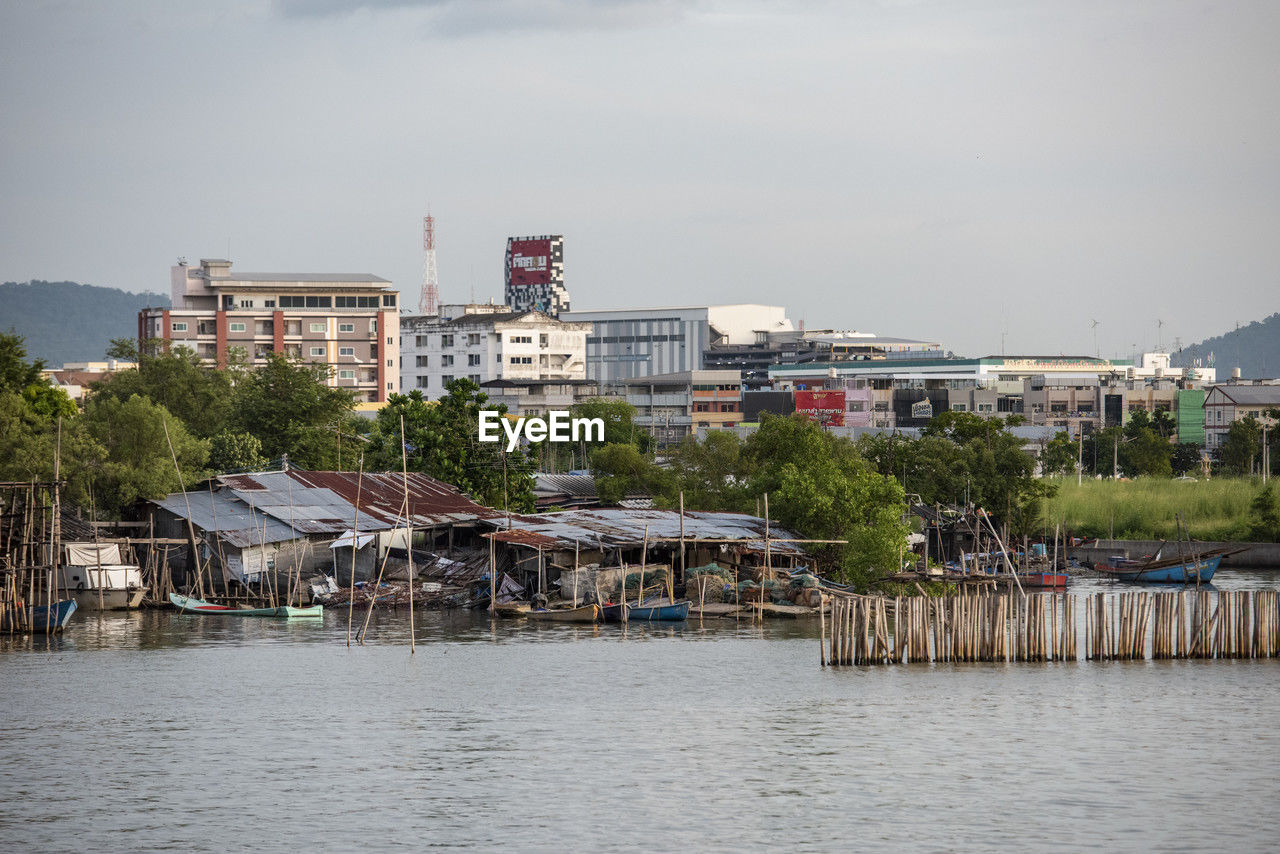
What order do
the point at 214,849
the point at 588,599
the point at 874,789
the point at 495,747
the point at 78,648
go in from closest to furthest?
Result: the point at 214,849, the point at 874,789, the point at 495,747, the point at 78,648, the point at 588,599

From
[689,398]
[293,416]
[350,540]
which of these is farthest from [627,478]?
[689,398]

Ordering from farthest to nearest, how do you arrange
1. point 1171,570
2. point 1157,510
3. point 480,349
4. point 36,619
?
point 480,349 → point 1157,510 → point 1171,570 → point 36,619

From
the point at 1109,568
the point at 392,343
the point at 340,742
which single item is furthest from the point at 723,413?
the point at 340,742

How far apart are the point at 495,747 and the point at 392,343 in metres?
119

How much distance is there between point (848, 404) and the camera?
162 meters

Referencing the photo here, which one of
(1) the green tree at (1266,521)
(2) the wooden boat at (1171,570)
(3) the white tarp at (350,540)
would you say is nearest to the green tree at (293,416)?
(3) the white tarp at (350,540)

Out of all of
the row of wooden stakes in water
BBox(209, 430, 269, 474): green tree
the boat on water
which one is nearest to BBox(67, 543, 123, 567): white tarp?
the boat on water

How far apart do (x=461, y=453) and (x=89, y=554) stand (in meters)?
18.6

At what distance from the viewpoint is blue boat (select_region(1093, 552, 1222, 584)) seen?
70812mm

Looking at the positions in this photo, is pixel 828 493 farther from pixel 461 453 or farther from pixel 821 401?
pixel 821 401

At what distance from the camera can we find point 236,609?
5509 centimetres

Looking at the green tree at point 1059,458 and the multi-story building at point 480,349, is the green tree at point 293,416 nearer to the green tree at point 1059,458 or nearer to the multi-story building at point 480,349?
the green tree at point 1059,458

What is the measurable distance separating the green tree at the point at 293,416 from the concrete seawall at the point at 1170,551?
41290mm

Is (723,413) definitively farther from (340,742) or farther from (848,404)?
(340,742)
